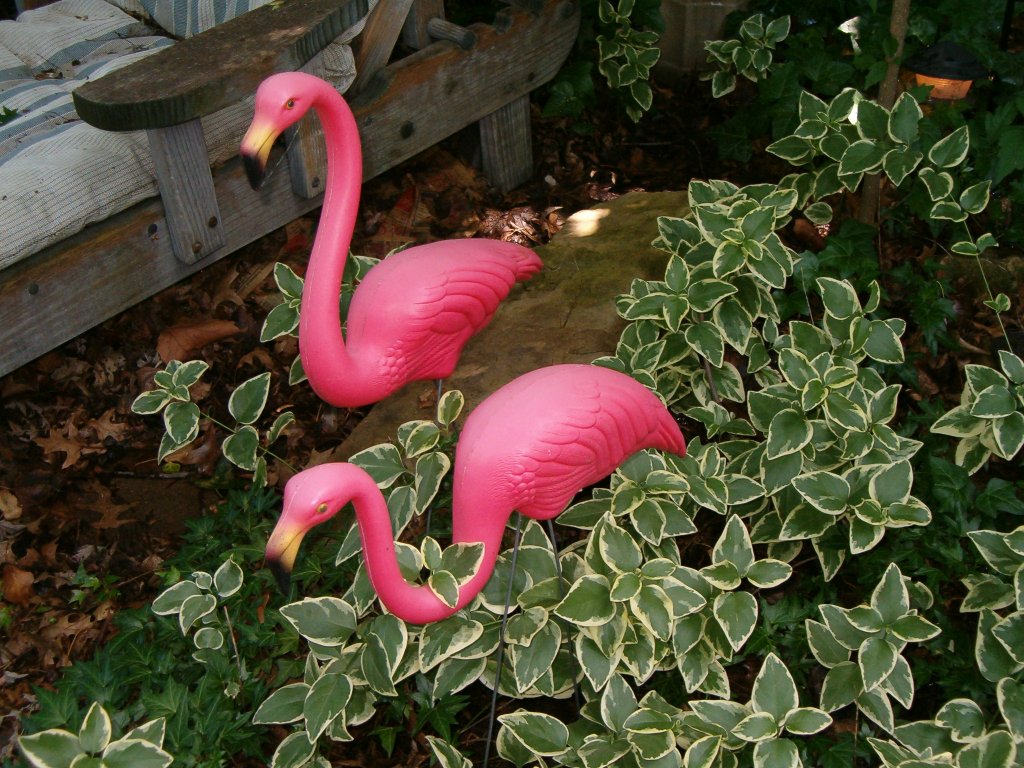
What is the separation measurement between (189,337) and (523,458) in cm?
168

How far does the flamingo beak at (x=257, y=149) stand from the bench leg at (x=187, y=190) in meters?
0.54

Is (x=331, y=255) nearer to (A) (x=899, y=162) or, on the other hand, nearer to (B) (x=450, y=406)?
(B) (x=450, y=406)

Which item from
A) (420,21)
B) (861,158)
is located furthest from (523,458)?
(420,21)

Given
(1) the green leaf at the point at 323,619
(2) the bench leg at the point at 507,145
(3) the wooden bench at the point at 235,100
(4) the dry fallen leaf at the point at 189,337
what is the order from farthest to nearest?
(2) the bench leg at the point at 507,145 < (4) the dry fallen leaf at the point at 189,337 < (3) the wooden bench at the point at 235,100 < (1) the green leaf at the point at 323,619

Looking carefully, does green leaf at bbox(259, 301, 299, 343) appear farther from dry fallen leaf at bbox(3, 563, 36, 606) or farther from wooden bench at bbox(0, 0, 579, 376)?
dry fallen leaf at bbox(3, 563, 36, 606)

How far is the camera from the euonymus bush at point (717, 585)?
7.05ft

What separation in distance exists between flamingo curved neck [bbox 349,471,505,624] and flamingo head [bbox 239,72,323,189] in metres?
0.74

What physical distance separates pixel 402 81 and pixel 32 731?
226cm

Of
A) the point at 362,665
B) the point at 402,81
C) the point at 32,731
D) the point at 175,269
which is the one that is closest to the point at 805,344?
the point at 362,665

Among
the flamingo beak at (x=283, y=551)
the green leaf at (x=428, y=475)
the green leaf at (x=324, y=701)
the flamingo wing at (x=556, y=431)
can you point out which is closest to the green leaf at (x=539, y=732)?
the green leaf at (x=324, y=701)

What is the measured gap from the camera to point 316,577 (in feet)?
8.72

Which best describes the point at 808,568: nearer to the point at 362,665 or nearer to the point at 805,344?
the point at 805,344

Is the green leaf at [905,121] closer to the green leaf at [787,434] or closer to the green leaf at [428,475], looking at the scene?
the green leaf at [787,434]

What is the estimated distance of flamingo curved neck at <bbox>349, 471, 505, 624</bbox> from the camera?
189 cm
